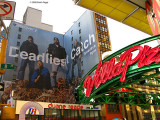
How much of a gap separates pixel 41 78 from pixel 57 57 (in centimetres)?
968

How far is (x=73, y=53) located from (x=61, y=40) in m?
8.93

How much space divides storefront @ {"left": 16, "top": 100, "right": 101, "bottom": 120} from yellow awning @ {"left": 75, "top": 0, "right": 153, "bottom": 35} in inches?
910

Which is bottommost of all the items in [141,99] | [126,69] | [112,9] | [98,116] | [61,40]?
[98,116]

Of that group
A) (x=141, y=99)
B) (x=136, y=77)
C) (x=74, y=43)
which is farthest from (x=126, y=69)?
(x=74, y=43)

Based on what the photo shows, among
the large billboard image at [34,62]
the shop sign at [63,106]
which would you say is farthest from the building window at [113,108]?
the large billboard image at [34,62]

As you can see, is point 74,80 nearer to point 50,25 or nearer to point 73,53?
point 73,53

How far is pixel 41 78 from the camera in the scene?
48906mm

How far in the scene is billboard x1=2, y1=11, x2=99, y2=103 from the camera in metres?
45.2

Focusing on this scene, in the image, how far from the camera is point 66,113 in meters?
34.9

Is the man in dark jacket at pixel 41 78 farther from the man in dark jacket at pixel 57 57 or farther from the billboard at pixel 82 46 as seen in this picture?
the billboard at pixel 82 46

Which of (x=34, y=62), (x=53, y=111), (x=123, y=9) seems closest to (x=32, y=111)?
(x=53, y=111)

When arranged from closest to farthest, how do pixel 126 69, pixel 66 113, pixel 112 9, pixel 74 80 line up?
pixel 126 69 → pixel 112 9 → pixel 66 113 → pixel 74 80

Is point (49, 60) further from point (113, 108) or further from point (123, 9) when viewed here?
point (123, 9)

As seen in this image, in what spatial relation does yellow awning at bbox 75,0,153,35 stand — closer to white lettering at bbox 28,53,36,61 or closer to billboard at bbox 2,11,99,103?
billboard at bbox 2,11,99,103
